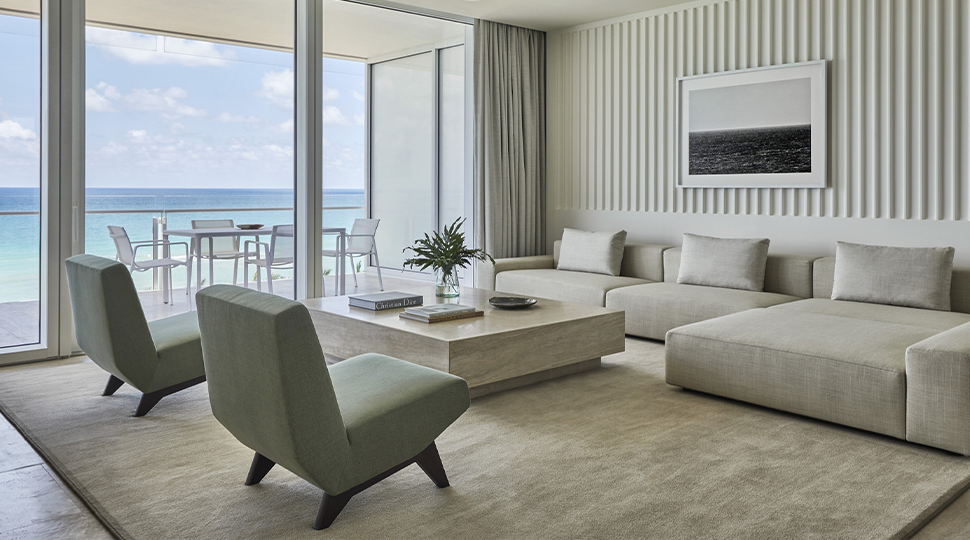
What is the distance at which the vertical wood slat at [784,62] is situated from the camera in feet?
15.1

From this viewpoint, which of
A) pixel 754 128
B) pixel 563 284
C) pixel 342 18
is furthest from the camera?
pixel 342 18

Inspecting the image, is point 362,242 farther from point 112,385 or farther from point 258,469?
point 258,469

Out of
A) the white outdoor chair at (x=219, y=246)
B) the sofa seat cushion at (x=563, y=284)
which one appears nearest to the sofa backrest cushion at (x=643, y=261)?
the sofa seat cushion at (x=563, y=284)

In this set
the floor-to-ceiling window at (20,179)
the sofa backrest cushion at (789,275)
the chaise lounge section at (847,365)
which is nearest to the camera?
the chaise lounge section at (847,365)

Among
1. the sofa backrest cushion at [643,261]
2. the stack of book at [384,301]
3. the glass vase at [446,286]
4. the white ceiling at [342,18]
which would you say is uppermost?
the white ceiling at [342,18]

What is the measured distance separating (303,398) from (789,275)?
3.88 metres

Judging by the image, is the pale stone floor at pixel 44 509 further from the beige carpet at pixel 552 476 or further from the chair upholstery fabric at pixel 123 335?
the chair upholstery fabric at pixel 123 335

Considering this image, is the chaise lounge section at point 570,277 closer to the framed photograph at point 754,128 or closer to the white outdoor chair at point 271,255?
the framed photograph at point 754,128

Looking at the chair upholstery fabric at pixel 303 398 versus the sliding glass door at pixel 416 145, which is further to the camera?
the sliding glass door at pixel 416 145

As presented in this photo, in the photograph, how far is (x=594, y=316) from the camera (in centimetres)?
411

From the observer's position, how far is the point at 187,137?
197 inches

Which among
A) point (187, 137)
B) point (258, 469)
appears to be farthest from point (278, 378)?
point (187, 137)

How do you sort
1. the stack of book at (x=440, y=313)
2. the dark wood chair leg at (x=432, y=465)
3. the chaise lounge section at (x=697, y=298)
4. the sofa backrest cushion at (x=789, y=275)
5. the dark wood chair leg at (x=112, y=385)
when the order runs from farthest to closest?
1. the sofa backrest cushion at (x=789, y=275)
2. the chaise lounge section at (x=697, y=298)
3. the stack of book at (x=440, y=313)
4. the dark wood chair leg at (x=112, y=385)
5. the dark wood chair leg at (x=432, y=465)

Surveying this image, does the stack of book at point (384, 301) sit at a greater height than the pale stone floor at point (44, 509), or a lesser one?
greater
